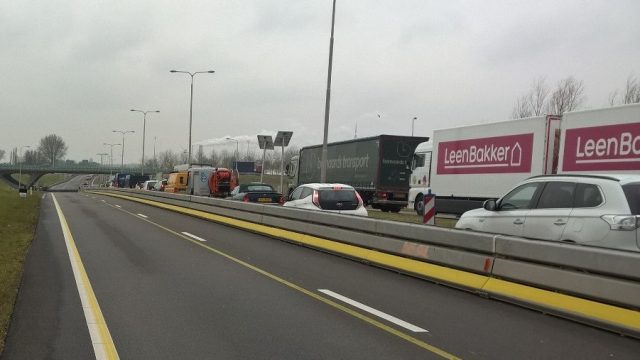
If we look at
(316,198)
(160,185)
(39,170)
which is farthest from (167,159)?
(316,198)

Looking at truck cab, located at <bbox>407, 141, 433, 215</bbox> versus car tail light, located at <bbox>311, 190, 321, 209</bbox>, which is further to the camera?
truck cab, located at <bbox>407, 141, 433, 215</bbox>

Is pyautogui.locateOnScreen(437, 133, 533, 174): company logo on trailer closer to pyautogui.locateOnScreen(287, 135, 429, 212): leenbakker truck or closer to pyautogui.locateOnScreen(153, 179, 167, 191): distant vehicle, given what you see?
pyautogui.locateOnScreen(287, 135, 429, 212): leenbakker truck

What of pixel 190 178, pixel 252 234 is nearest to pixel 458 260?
pixel 252 234

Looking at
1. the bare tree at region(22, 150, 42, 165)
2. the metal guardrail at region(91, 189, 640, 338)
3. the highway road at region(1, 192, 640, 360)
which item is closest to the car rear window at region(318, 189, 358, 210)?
A: the metal guardrail at region(91, 189, 640, 338)

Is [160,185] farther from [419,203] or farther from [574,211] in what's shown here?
[574,211]

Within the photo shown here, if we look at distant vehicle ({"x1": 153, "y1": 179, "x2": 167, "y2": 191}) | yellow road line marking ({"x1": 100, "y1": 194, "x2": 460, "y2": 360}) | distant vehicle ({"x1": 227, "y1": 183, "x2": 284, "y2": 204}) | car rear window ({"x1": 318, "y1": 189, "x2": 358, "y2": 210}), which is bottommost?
yellow road line marking ({"x1": 100, "y1": 194, "x2": 460, "y2": 360})

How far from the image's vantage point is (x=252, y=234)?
15680 millimetres

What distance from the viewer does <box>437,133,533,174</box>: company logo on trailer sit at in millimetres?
17406

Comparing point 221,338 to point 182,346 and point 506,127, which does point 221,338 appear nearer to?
point 182,346

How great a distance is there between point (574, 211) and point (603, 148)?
745cm

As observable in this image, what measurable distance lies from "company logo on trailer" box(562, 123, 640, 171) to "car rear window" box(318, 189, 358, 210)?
5954mm

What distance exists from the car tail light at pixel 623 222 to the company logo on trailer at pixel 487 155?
10294 mm

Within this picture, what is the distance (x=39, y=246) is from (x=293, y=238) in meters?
5.68

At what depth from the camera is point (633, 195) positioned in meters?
7.22
